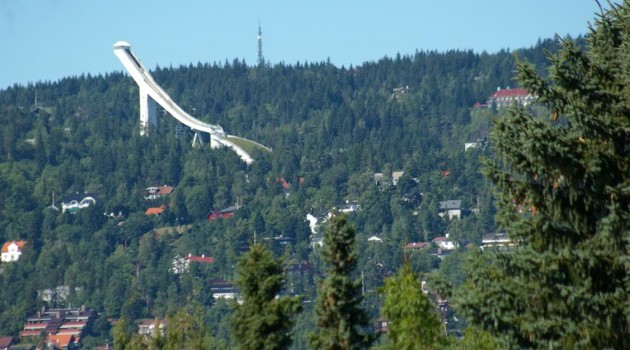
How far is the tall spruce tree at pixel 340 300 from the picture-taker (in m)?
22.9

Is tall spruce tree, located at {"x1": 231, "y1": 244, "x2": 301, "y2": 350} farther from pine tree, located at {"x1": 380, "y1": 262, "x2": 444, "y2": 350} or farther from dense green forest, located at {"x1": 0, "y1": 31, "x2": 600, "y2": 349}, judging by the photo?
dense green forest, located at {"x1": 0, "y1": 31, "x2": 600, "y2": 349}

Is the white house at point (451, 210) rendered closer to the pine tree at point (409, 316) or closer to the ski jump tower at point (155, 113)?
the ski jump tower at point (155, 113)

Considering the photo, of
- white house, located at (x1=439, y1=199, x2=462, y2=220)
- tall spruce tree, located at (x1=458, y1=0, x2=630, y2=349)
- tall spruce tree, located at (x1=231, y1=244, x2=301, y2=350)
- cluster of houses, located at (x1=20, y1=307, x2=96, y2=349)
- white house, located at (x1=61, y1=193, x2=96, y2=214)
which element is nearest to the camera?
tall spruce tree, located at (x1=458, y1=0, x2=630, y2=349)

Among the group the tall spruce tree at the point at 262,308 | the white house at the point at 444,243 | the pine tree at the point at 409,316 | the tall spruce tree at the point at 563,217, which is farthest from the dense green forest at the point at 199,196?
the tall spruce tree at the point at 563,217

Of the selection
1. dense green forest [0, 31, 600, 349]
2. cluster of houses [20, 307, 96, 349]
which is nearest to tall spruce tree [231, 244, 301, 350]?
cluster of houses [20, 307, 96, 349]

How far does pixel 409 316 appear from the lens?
22.0 meters

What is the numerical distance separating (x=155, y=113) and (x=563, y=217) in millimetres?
178911

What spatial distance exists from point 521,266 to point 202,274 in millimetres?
130161

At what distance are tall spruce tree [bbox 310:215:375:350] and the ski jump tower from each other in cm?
15311

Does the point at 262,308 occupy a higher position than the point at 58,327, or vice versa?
the point at 262,308

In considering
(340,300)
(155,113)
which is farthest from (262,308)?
(155,113)

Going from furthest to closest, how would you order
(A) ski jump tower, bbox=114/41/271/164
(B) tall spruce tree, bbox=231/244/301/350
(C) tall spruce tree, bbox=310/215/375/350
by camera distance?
(A) ski jump tower, bbox=114/41/271/164
(B) tall spruce tree, bbox=231/244/301/350
(C) tall spruce tree, bbox=310/215/375/350

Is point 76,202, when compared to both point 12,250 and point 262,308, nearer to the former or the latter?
point 12,250

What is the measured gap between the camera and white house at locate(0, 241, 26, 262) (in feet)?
504
